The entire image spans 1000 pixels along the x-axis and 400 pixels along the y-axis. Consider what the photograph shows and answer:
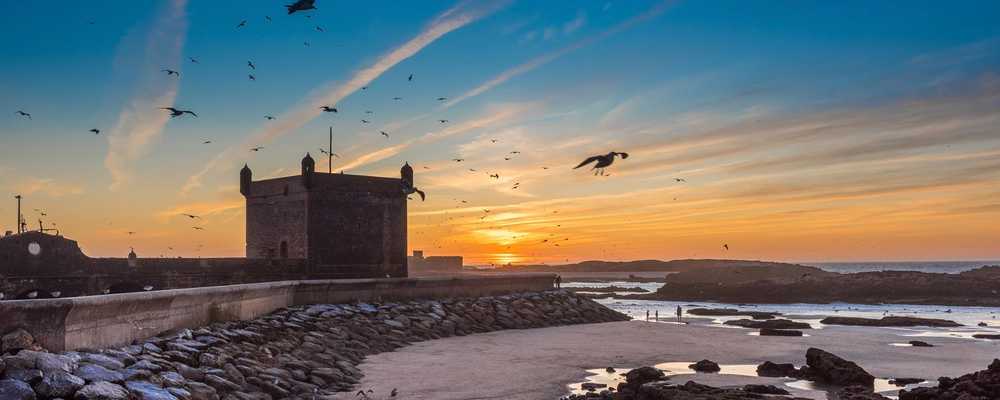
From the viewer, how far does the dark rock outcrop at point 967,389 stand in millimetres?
11742

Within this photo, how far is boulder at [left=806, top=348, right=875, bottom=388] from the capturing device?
1571 cm

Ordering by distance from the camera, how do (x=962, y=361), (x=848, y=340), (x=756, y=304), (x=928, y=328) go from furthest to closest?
1. (x=756, y=304)
2. (x=928, y=328)
3. (x=848, y=340)
4. (x=962, y=361)

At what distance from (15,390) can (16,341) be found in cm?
121

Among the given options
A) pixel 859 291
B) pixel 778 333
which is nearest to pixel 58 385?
pixel 778 333

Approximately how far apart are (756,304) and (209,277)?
41.0m

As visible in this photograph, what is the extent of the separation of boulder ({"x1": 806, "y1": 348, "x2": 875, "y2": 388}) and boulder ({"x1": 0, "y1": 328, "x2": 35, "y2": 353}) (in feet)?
45.7

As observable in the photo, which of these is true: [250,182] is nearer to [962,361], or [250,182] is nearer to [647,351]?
[647,351]

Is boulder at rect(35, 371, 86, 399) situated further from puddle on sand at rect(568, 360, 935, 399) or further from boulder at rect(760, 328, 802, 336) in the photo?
Result: boulder at rect(760, 328, 802, 336)

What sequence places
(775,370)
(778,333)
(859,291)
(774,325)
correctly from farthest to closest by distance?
(859,291) → (774,325) → (778,333) → (775,370)

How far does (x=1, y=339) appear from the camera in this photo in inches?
361

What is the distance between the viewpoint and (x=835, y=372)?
15906 mm

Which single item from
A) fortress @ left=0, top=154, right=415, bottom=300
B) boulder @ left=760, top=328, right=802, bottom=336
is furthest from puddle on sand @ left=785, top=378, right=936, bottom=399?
fortress @ left=0, top=154, right=415, bottom=300

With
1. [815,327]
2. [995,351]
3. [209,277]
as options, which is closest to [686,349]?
[995,351]

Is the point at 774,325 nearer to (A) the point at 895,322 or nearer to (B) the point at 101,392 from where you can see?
(A) the point at 895,322
